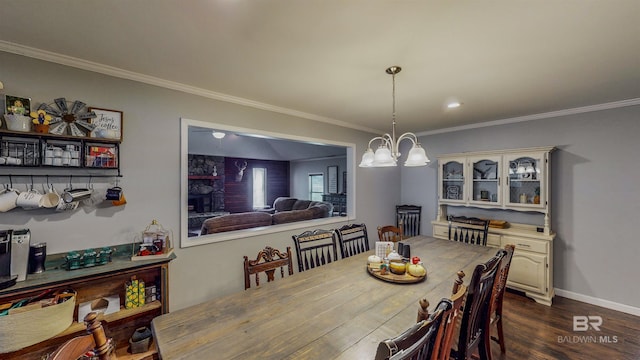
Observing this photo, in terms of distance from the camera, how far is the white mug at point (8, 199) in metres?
1.67

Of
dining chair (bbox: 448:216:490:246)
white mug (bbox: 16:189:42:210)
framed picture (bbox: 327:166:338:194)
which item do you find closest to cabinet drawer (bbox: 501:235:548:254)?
dining chair (bbox: 448:216:490:246)

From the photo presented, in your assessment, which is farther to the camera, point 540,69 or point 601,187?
point 601,187

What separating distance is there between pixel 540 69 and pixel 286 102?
2.43 m

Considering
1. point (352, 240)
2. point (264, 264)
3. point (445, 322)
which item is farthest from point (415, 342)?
point (352, 240)

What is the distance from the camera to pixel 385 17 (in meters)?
1.46

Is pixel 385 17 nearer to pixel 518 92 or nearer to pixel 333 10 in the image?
pixel 333 10

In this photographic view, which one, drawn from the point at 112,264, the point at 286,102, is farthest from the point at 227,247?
the point at 286,102

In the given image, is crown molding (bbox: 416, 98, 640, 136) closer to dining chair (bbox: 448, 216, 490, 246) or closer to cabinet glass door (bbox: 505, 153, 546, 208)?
cabinet glass door (bbox: 505, 153, 546, 208)

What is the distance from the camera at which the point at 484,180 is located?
3834 millimetres

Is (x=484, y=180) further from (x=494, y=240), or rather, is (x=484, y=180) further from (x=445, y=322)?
(x=445, y=322)

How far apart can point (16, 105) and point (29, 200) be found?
2.18ft

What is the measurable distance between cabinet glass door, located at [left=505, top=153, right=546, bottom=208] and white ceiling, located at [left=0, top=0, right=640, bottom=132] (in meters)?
0.89

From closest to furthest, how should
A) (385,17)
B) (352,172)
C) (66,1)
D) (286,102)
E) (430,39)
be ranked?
(66,1) → (385,17) → (430,39) → (286,102) → (352,172)
